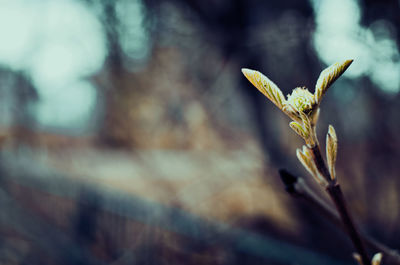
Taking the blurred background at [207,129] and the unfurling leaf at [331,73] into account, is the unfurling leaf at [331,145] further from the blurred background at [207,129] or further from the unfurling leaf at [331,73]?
the blurred background at [207,129]

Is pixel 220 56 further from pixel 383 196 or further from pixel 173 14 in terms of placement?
pixel 383 196

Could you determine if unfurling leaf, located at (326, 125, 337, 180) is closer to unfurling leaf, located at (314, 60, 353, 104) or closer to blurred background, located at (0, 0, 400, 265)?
unfurling leaf, located at (314, 60, 353, 104)

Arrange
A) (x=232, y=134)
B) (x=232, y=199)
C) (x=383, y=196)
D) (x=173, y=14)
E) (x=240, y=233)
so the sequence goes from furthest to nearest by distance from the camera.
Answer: (x=232, y=199) < (x=232, y=134) < (x=173, y=14) < (x=240, y=233) < (x=383, y=196)

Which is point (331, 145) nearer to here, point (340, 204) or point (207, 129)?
point (340, 204)

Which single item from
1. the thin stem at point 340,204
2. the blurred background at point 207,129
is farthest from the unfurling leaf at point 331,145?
the blurred background at point 207,129

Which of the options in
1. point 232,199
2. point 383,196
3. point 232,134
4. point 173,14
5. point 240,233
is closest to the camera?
point 383,196

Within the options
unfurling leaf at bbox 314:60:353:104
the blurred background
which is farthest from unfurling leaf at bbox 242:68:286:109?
the blurred background

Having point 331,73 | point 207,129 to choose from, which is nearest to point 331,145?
point 331,73

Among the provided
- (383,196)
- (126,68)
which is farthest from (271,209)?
(126,68)

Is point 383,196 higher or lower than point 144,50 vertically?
lower
